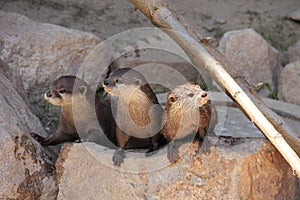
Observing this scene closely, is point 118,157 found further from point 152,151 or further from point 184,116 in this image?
point 184,116

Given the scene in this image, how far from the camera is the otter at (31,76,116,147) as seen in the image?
14.0ft

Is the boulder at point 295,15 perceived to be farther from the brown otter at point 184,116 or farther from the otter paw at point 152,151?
the otter paw at point 152,151

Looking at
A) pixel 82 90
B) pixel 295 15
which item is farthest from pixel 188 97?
pixel 295 15

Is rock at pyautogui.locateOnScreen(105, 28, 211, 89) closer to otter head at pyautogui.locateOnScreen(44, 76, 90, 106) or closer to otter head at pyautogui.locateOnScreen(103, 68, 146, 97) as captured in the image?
otter head at pyautogui.locateOnScreen(44, 76, 90, 106)

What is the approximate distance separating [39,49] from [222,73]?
234cm

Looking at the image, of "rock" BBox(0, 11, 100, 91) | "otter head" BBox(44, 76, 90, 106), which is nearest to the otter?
"otter head" BBox(44, 76, 90, 106)

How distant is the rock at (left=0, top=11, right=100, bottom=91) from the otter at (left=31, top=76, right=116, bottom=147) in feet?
4.18

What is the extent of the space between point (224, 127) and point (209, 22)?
9.25 feet

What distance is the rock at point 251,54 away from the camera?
6707 millimetres

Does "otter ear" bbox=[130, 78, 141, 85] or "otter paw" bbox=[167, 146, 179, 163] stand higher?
"otter ear" bbox=[130, 78, 141, 85]

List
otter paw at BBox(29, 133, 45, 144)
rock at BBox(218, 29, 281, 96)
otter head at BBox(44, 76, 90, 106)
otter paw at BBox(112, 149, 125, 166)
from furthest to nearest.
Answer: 1. rock at BBox(218, 29, 281, 96)
2. otter paw at BBox(29, 133, 45, 144)
3. otter head at BBox(44, 76, 90, 106)
4. otter paw at BBox(112, 149, 125, 166)

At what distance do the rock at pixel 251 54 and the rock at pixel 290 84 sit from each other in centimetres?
23

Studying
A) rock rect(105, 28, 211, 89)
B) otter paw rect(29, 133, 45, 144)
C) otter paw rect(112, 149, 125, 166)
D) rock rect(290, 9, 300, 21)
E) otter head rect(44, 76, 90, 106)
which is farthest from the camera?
rock rect(290, 9, 300, 21)

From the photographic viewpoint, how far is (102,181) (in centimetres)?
385
